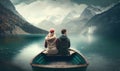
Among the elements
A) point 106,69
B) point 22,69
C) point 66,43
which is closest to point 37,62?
point 66,43

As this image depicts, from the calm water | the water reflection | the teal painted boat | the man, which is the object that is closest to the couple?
the man

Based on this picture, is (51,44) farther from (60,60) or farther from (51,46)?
(60,60)

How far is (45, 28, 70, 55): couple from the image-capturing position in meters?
21.1

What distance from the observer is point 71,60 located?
2275 centimetres

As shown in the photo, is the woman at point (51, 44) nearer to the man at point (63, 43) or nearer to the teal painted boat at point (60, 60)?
the man at point (63, 43)

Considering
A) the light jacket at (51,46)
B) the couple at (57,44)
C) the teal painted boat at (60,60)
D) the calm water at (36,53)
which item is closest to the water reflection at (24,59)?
the calm water at (36,53)

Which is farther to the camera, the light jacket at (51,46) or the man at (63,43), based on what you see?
the light jacket at (51,46)

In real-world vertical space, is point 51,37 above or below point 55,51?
above

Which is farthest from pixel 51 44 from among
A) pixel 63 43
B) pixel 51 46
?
pixel 63 43

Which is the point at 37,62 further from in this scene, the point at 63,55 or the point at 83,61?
the point at 83,61

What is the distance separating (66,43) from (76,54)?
2.19 m

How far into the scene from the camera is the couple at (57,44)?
21.1 m

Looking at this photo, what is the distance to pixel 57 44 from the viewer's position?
2131 centimetres

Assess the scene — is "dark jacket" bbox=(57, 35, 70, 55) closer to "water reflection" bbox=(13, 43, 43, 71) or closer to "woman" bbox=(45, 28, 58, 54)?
"woman" bbox=(45, 28, 58, 54)
